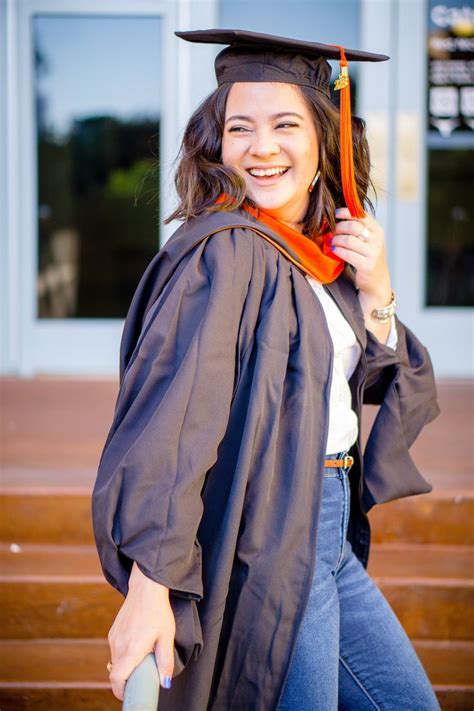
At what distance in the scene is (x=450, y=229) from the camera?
6.08 metres

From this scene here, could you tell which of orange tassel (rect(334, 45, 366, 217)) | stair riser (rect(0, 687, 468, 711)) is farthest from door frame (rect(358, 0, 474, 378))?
orange tassel (rect(334, 45, 366, 217))

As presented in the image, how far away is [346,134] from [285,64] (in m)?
0.19

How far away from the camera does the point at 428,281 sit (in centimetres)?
604

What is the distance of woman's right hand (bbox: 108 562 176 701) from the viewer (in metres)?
1.36

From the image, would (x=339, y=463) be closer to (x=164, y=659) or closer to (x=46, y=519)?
(x=164, y=659)

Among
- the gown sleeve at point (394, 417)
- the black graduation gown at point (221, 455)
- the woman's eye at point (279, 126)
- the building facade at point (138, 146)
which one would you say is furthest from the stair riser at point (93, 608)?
the building facade at point (138, 146)

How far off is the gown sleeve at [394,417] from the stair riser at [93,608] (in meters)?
1.24

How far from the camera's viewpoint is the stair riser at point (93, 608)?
10.3 feet

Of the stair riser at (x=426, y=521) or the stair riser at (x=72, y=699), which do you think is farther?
the stair riser at (x=426, y=521)

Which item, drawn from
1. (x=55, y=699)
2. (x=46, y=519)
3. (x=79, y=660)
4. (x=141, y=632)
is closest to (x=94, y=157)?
(x=46, y=519)

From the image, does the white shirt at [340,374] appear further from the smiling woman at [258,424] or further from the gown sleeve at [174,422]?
the gown sleeve at [174,422]

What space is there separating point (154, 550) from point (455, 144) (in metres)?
5.12

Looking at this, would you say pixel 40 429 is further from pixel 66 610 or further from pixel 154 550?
pixel 154 550

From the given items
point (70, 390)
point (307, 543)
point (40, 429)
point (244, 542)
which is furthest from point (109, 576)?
point (70, 390)
